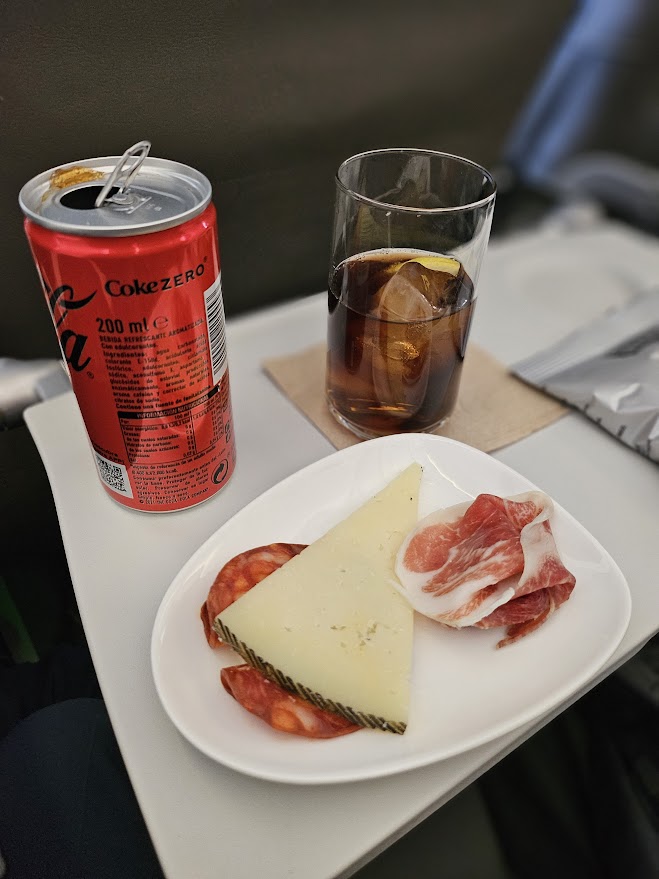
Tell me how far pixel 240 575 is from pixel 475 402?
1.07 ft

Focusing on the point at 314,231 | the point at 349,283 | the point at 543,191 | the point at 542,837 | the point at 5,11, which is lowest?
the point at 542,837

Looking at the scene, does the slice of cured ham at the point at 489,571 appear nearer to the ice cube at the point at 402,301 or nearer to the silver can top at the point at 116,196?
the ice cube at the point at 402,301

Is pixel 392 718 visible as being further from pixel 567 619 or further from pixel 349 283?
pixel 349 283

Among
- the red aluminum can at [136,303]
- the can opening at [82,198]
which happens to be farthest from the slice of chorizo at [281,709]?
the can opening at [82,198]

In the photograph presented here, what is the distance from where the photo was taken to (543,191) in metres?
1.20

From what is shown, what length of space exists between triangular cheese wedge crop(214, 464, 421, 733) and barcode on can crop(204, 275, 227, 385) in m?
0.14

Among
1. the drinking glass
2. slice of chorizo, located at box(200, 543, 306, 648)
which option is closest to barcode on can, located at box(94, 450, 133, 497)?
slice of chorizo, located at box(200, 543, 306, 648)

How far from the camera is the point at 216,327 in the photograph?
413 millimetres

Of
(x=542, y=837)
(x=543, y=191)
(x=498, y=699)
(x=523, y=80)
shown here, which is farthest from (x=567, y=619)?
(x=543, y=191)

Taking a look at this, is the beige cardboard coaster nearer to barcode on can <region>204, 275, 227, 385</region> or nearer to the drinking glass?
the drinking glass

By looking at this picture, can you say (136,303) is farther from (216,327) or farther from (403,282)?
(403,282)

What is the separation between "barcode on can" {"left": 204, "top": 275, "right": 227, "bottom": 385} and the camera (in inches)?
15.6

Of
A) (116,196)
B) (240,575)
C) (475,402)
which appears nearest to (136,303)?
(116,196)

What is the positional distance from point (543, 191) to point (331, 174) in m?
0.59
